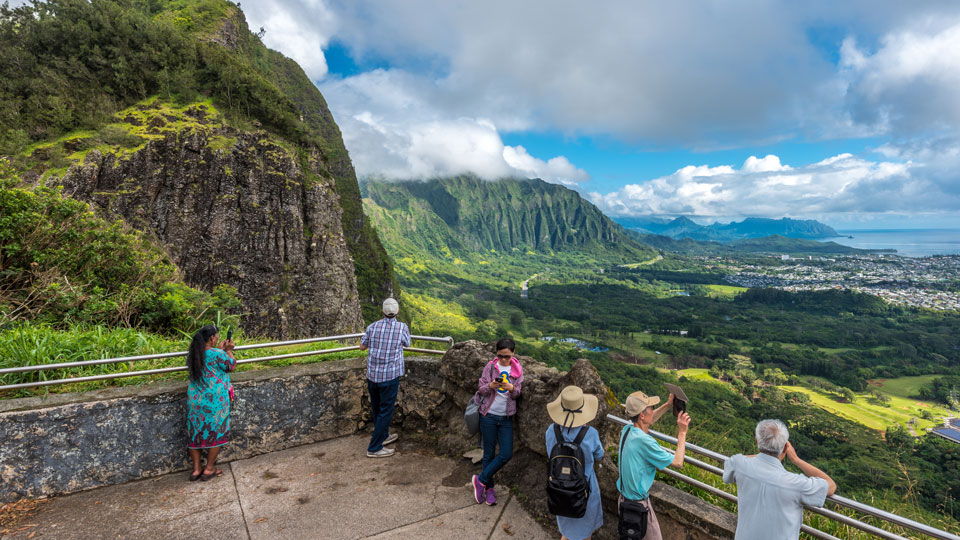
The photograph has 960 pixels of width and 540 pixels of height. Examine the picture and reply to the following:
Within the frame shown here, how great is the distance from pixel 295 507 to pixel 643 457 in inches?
142

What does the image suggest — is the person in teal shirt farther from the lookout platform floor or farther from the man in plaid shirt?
the man in plaid shirt

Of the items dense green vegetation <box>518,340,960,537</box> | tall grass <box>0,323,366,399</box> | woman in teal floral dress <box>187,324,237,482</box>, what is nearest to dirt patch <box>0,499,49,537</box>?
tall grass <box>0,323,366,399</box>

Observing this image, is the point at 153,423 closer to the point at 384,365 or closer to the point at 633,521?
the point at 384,365

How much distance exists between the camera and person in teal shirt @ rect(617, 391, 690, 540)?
10.4 ft

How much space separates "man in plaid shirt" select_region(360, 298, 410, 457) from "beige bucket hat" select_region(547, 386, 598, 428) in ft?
7.75

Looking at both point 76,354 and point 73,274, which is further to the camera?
point 73,274

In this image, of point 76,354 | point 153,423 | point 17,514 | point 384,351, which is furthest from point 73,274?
point 384,351

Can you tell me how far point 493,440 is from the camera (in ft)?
14.5

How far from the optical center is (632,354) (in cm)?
8369

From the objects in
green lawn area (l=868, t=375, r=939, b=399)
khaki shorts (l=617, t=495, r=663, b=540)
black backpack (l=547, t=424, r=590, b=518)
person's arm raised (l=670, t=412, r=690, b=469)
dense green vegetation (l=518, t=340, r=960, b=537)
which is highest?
person's arm raised (l=670, t=412, r=690, b=469)

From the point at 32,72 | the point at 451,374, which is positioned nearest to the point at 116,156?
the point at 32,72

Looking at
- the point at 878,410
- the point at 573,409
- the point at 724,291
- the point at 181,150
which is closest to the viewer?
the point at 573,409

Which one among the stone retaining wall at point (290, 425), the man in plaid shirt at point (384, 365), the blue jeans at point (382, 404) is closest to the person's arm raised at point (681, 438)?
the stone retaining wall at point (290, 425)

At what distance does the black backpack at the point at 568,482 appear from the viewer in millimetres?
3223
